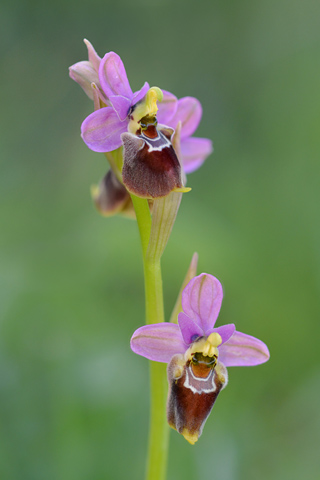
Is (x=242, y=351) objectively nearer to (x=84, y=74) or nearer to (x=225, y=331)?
(x=225, y=331)

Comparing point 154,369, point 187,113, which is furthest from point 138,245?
point 154,369

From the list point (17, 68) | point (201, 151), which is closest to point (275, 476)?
point (201, 151)

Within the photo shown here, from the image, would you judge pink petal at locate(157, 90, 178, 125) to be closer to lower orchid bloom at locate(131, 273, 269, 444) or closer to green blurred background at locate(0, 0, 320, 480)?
lower orchid bloom at locate(131, 273, 269, 444)

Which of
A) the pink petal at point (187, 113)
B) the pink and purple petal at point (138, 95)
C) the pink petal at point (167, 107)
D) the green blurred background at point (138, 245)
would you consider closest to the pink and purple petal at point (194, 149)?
the pink petal at point (187, 113)

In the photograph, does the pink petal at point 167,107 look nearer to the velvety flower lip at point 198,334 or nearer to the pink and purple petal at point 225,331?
the velvety flower lip at point 198,334

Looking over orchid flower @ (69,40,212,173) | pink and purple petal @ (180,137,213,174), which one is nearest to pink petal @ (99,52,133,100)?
orchid flower @ (69,40,212,173)

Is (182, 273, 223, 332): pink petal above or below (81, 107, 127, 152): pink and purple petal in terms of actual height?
below

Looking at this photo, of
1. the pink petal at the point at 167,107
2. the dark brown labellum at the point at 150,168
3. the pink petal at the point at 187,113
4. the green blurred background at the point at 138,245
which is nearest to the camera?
the dark brown labellum at the point at 150,168
